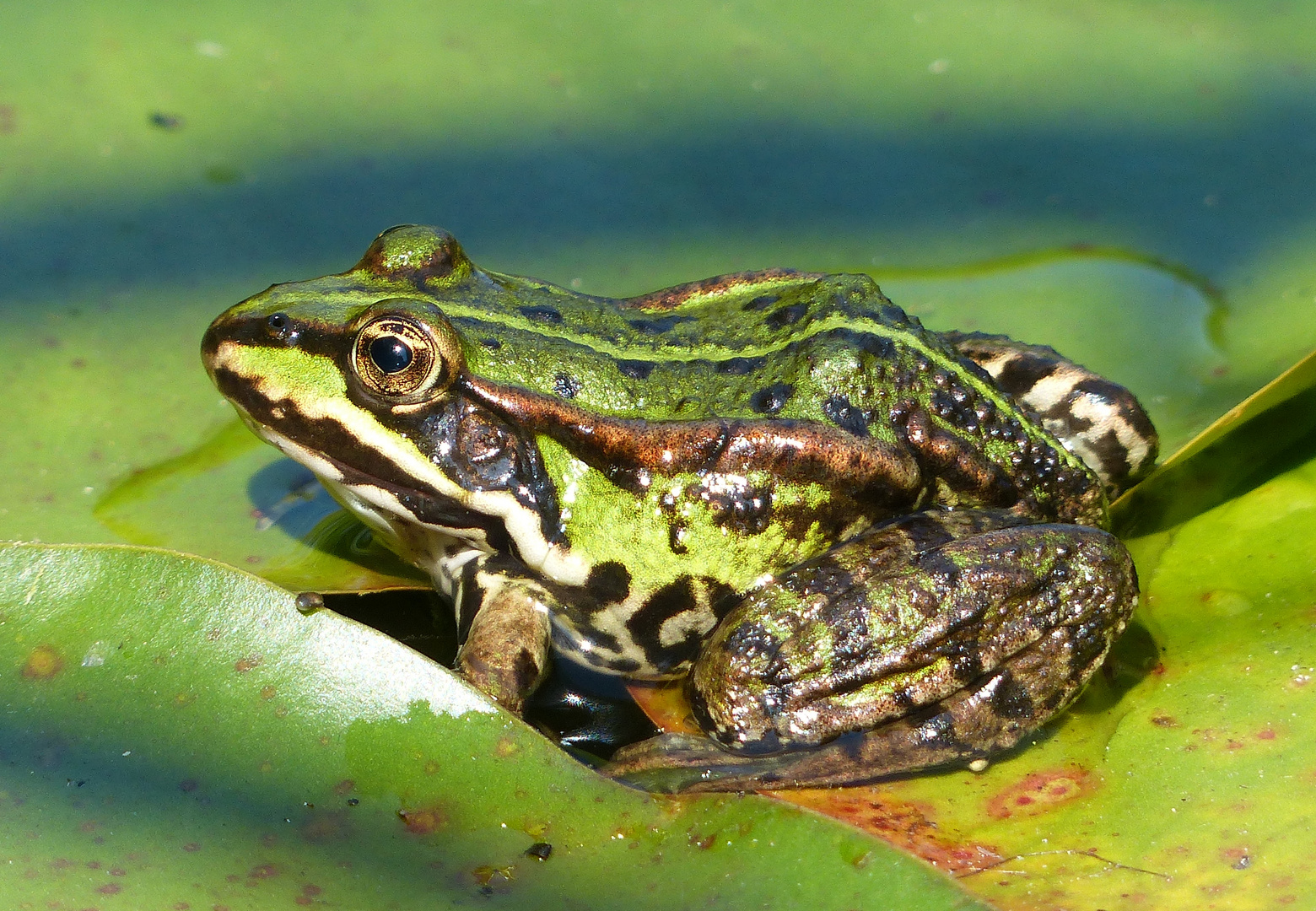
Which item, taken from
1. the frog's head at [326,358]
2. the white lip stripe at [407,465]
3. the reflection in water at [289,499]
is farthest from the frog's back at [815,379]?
the reflection in water at [289,499]

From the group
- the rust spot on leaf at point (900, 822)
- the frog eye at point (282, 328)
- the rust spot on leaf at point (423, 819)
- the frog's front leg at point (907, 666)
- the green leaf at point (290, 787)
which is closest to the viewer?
the green leaf at point (290, 787)

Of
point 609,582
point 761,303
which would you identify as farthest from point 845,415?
point 609,582

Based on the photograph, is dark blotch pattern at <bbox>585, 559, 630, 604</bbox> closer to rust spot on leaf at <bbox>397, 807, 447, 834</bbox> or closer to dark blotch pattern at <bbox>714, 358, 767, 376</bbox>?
dark blotch pattern at <bbox>714, 358, 767, 376</bbox>

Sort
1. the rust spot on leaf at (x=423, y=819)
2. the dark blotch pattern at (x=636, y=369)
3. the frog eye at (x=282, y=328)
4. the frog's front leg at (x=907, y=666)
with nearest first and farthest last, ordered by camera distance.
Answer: the rust spot on leaf at (x=423, y=819), the frog's front leg at (x=907, y=666), the frog eye at (x=282, y=328), the dark blotch pattern at (x=636, y=369)

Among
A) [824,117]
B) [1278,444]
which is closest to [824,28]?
[824,117]

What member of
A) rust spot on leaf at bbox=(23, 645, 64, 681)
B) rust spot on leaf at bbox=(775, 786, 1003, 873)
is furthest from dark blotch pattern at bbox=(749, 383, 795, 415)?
rust spot on leaf at bbox=(23, 645, 64, 681)

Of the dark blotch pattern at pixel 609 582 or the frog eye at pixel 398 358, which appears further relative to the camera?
the dark blotch pattern at pixel 609 582

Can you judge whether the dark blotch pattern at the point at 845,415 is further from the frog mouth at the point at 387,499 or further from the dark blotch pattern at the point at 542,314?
the frog mouth at the point at 387,499
